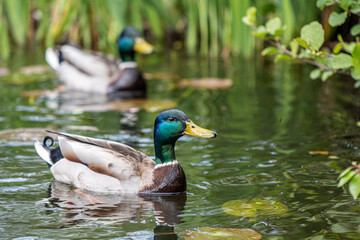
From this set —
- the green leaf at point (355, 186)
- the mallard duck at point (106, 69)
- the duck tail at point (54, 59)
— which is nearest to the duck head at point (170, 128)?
the green leaf at point (355, 186)

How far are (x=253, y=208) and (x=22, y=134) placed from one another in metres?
3.00

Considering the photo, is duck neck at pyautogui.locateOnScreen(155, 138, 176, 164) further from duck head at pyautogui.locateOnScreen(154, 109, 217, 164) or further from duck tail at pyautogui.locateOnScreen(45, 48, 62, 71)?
duck tail at pyautogui.locateOnScreen(45, 48, 62, 71)

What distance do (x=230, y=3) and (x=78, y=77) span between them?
3098 mm

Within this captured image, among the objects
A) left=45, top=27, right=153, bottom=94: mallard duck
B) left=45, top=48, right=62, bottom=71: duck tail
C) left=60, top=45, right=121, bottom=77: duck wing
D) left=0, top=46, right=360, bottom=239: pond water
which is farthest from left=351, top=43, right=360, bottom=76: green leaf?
left=45, top=48, right=62, bottom=71: duck tail

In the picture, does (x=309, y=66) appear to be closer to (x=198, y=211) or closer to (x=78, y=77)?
(x=78, y=77)

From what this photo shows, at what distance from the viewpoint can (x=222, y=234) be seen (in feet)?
14.7

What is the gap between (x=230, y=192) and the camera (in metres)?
5.46

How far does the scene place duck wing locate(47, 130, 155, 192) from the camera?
5.61 meters

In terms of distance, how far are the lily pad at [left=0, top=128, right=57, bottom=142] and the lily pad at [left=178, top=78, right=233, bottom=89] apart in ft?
10.5

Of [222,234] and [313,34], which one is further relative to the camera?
[313,34]

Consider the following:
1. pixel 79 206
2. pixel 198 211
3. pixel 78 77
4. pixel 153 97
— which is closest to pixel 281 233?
pixel 198 211

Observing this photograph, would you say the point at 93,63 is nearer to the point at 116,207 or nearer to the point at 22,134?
the point at 22,134

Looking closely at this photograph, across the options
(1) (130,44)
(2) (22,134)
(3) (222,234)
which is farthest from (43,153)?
(1) (130,44)

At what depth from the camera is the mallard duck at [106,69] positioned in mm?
10109
